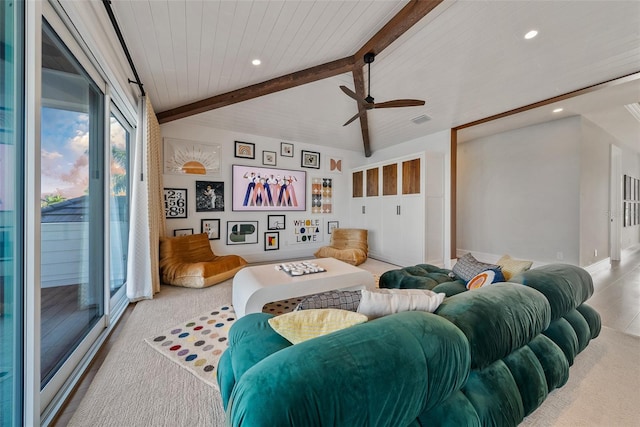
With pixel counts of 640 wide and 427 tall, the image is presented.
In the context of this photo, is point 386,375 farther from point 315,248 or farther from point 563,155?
point 563,155

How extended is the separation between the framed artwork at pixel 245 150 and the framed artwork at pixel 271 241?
61.7 inches

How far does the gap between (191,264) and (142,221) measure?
853 millimetres

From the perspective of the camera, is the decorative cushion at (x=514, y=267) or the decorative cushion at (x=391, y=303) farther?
the decorative cushion at (x=514, y=267)

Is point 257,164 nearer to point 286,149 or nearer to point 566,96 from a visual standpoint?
point 286,149

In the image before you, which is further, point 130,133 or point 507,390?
point 130,133

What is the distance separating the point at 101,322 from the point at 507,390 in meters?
2.84

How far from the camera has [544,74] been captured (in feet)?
9.45

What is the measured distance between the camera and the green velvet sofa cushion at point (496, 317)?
3.01 ft

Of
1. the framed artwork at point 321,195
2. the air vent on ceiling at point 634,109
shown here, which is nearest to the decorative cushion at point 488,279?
the framed artwork at point 321,195

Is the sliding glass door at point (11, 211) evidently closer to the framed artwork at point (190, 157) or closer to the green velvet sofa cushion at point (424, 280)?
the green velvet sofa cushion at point (424, 280)

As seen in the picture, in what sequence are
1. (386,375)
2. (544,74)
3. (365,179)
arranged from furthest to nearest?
(365,179) < (544,74) < (386,375)

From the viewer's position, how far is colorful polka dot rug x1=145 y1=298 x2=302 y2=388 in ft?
5.37

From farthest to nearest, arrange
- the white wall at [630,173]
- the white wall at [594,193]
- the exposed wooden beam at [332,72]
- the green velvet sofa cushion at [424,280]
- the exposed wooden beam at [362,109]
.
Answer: the white wall at [630,173] < the white wall at [594,193] < the exposed wooden beam at [362,109] < the exposed wooden beam at [332,72] < the green velvet sofa cushion at [424,280]

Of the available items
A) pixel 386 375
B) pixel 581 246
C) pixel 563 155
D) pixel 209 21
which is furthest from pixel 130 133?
pixel 581 246
